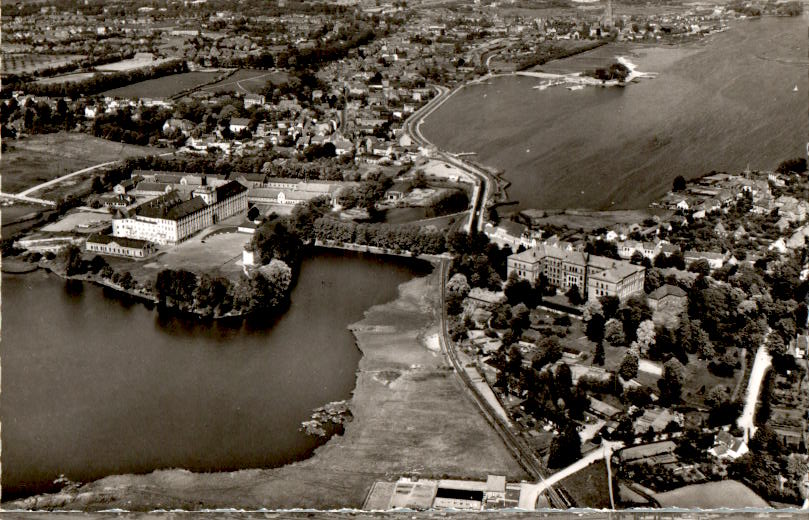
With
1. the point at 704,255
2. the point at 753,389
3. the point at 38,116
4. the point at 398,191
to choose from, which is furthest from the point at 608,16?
the point at 753,389

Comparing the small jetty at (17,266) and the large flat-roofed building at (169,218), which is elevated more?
the large flat-roofed building at (169,218)

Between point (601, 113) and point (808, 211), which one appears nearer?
point (808, 211)

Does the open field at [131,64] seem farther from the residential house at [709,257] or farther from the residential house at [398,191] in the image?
the residential house at [709,257]

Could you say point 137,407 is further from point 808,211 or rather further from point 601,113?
point 601,113

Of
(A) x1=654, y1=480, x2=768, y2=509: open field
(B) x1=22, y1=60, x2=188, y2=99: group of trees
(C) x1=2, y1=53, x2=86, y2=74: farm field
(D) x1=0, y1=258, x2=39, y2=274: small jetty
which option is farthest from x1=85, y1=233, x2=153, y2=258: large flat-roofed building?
(C) x1=2, y1=53, x2=86, y2=74: farm field

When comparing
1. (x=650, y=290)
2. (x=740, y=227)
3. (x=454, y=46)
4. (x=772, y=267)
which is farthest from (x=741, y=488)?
(x=454, y=46)

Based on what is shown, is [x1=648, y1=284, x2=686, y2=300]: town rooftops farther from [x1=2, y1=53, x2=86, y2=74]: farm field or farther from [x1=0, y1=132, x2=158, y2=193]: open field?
[x1=2, y1=53, x2=86, y2=74]: farm field

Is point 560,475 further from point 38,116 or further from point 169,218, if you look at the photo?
point 38,116

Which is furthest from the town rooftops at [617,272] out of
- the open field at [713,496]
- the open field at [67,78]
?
the open field at [67,78]
